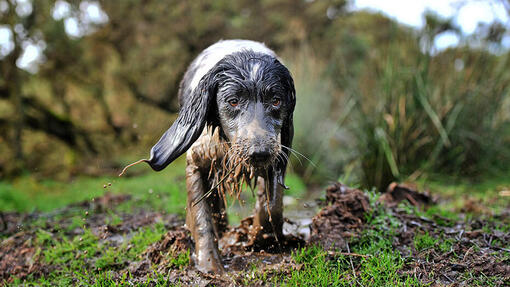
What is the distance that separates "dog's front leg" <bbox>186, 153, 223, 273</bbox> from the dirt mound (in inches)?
33.1

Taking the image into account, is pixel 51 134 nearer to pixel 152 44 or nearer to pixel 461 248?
pixel 152 44

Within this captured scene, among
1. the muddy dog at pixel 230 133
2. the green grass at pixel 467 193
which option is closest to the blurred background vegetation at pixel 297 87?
the green grass at pixel 467 193

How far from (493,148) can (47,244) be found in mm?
6482

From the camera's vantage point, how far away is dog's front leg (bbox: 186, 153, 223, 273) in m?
2.91

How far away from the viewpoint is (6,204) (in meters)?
6.18

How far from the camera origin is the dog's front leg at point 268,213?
3191 millimetres

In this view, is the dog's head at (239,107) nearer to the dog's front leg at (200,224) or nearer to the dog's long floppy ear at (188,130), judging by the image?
the dog's long floppy ear at (188,130)

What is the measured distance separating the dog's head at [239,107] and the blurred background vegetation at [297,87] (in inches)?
52.1

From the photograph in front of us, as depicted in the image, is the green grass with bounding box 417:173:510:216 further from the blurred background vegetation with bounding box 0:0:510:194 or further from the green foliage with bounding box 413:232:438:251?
the green foliage with bounding box 413:232:438:251

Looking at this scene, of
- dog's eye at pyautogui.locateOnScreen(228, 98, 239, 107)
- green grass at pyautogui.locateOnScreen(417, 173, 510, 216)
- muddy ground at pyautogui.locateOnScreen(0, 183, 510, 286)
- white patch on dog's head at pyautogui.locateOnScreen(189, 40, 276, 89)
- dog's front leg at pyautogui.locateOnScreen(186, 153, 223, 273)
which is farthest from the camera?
green grass at pyautogui.locateOnScreen(417, 173, 510, 216)

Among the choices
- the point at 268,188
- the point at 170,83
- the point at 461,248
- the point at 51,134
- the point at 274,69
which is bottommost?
the point at 461,248

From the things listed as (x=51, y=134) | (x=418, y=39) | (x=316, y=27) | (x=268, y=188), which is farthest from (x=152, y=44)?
(x=268, y=188)

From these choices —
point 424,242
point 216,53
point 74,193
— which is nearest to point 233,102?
point 216,53

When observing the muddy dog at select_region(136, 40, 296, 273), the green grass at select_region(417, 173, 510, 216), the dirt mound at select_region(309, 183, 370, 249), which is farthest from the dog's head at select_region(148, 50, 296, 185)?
the green grass at select_region(417, 173, 510, 216)
